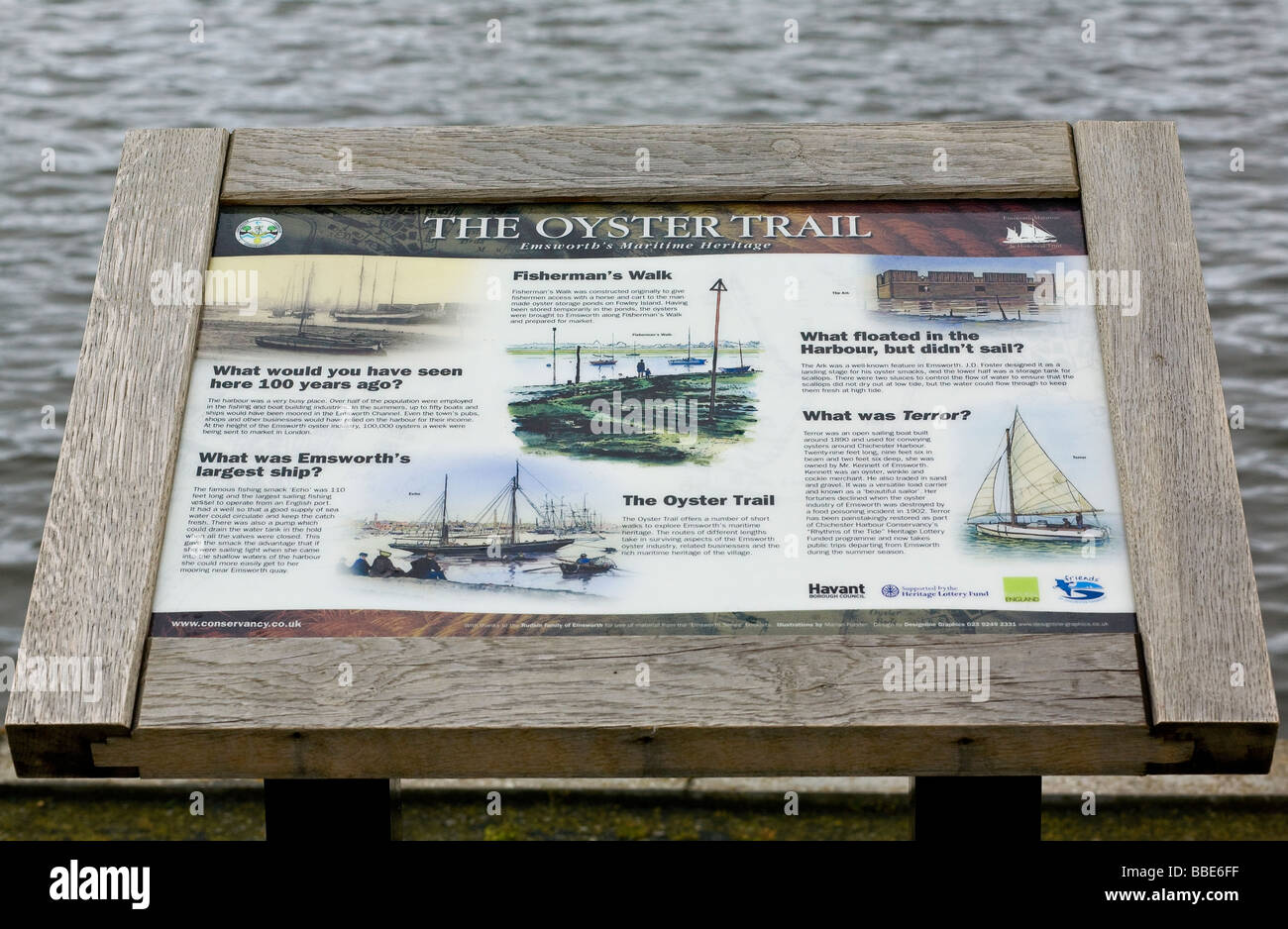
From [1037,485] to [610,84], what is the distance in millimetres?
3902

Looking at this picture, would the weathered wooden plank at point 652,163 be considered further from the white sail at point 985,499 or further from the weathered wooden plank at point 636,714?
the weathered wooden plank at point 636,714

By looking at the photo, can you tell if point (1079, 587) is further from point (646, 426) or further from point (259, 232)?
point (259, 232)

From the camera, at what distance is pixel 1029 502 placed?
123 cm

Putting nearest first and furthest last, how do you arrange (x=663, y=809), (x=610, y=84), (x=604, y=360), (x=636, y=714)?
(x=636, y=714)
(x=604, y=360)
(x=663, y=809)
(x=610, y=84)

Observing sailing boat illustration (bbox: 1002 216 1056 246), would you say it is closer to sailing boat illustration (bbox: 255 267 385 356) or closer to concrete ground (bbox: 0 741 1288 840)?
sailing boat illustration (bbox: 255 267 385 356)

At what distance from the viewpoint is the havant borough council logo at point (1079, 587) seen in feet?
3.89

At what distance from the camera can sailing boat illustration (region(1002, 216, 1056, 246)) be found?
1.39 m

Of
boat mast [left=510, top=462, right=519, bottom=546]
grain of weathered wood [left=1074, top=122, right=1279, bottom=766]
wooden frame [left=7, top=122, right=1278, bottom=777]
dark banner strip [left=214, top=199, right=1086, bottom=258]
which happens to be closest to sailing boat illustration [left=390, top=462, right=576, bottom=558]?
boat mast [left=510, top=462, right=519, bottom=546]

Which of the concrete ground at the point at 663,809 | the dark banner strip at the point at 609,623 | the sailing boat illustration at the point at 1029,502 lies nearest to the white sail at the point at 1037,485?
the sailing boat illustration at the point at 1029,502

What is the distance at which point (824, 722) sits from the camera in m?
1.12

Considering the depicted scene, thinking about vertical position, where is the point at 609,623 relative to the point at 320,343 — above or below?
below

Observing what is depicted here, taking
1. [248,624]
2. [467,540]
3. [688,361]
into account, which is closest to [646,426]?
[688,361]

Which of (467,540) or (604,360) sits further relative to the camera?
(604,360)

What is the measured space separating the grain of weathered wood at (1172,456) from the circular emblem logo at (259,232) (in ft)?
3.08
